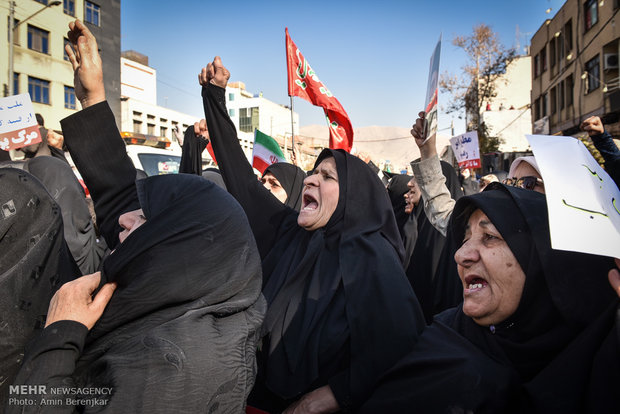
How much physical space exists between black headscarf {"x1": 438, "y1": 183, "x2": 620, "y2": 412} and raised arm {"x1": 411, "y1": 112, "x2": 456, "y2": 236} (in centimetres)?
127

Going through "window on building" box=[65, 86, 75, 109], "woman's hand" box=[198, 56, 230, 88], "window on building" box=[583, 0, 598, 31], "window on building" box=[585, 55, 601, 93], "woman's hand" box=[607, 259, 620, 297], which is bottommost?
"woman's hand" box=[607, 259, 620, 297]

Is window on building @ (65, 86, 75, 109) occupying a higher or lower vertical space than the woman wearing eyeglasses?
higher

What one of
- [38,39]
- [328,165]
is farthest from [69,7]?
[328,165]

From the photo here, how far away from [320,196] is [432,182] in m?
0.84

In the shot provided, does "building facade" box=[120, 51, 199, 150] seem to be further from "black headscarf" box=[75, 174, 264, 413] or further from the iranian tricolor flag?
"black headscarf" box=[75, 174, 264, 413]

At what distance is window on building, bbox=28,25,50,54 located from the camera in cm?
2470

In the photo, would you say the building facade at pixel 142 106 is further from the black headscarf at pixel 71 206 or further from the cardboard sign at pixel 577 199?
the cardboard sign at pixel 577 199

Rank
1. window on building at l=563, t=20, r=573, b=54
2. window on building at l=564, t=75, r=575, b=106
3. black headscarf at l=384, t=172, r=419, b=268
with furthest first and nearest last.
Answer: window on building at l=564, t=75, r=575, b=106, window on building at l=563, t=20, r=573, b=54, black headscarf at l=384, t=172, r=419, b=268

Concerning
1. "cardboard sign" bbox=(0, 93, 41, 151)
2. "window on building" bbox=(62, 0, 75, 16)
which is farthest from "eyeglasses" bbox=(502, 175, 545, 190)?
"window on building" bbox=(62, 0, 75, 16)

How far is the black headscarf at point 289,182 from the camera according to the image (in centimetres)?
397

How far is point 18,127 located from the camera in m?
4.43

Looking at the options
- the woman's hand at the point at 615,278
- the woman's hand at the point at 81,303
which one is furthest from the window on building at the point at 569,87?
the woman's hand at the point at 81,303

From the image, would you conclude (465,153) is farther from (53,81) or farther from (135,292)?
(53,81)

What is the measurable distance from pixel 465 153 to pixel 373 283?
6.54 meters
